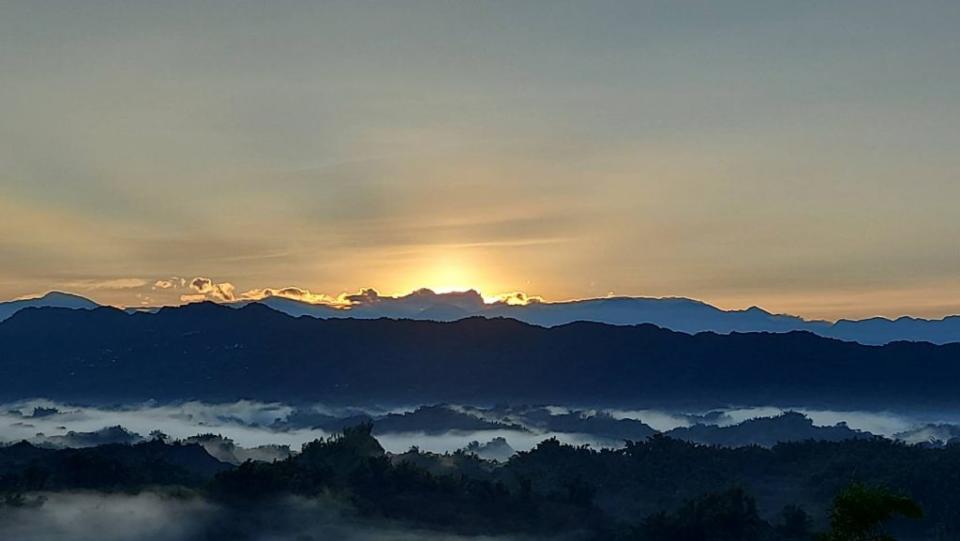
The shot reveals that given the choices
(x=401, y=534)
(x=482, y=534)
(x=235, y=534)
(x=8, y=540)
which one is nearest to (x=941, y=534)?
(x=482, y=534)

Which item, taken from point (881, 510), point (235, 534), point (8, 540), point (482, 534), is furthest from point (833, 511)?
point (8, 540)

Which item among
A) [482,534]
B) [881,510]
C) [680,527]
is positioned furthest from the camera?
[482,534]

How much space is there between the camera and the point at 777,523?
19900 centimetres

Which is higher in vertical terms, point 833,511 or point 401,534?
point 833,511

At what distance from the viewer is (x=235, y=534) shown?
19950cm

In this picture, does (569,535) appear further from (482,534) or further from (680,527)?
(680,527)

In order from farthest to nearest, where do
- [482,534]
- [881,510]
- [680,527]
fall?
[482,534]
[680,527]
[881,510]

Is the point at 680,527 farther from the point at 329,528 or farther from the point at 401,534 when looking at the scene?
the point at 329,528

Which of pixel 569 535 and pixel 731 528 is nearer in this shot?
pixel 731 528

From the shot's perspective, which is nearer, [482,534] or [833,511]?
[833,511]

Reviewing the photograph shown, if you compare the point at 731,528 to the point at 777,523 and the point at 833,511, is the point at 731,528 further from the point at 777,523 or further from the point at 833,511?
the point at 833,511

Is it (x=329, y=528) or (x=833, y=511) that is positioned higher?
(x=833, y=511)

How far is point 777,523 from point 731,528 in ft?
88.9

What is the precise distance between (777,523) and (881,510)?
163m
